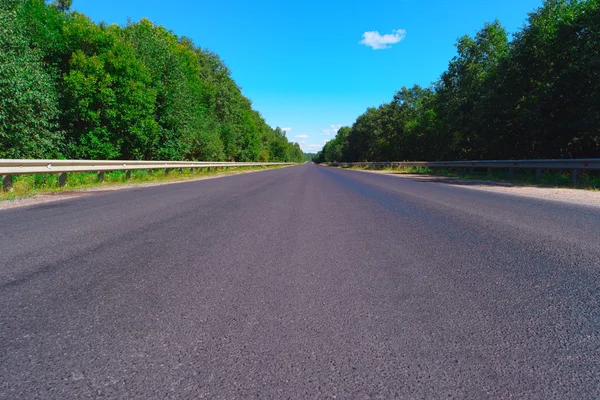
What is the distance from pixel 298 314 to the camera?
8.29 ft

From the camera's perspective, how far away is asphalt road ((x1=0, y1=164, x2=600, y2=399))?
5.80 ft

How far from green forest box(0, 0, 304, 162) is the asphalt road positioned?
1484 centimetres

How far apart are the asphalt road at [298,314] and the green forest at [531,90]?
18.6m

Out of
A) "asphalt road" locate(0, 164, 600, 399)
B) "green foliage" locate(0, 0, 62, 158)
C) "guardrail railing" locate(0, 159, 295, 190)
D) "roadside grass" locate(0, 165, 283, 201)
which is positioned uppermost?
"green foliage" locate(0, 0, 62, 158)

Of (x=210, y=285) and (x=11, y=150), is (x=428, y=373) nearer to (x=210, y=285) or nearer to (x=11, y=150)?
(x=210, y=285)

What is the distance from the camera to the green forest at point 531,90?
18438 mm

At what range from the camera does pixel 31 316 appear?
96.9 inches

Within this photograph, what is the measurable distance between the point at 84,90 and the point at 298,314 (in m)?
23.9

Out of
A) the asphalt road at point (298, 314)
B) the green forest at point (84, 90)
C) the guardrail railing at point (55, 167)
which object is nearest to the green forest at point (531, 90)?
the asphalt road at point (298, 314)

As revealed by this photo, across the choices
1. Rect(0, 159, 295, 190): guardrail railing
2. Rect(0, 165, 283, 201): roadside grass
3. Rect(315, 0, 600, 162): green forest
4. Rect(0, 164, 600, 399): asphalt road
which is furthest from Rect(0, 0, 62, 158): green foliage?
Rect(315, 0, 600, 162): green forest

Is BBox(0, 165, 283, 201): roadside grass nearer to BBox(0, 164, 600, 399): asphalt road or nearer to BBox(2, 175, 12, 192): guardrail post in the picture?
BBox(2, 175, 12, 192): guardrail post

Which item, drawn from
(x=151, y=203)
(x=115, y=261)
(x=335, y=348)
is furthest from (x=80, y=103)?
(x=335, y=348)

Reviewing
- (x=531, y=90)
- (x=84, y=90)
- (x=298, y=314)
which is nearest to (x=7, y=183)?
(x=298, y=314)

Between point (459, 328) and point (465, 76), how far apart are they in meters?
42.8
